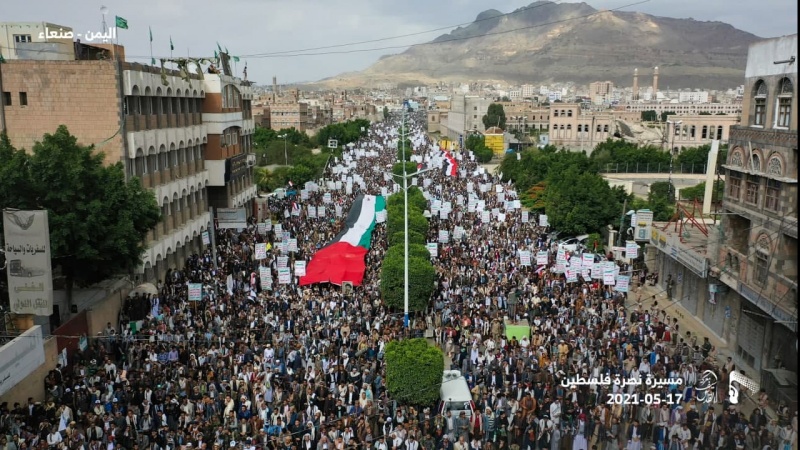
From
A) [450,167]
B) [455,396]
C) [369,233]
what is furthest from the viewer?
[450,167]

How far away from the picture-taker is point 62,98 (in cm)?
2694

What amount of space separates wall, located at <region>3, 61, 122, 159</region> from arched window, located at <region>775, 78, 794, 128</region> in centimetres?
2241

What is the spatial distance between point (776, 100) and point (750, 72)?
2.05m

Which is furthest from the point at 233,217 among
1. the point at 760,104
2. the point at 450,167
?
the point at 450,167

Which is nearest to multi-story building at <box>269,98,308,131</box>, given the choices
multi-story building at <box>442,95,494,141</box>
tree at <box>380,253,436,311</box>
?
multi-story building at <box>442,95,494,141</box>

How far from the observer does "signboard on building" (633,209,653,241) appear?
3416cm

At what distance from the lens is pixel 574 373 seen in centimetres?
1814

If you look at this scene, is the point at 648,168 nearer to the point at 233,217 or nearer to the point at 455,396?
the point at 233,217

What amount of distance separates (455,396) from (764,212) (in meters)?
11.2

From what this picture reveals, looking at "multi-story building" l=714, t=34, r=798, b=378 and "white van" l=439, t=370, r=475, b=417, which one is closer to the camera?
"white van" l=439, t=370, r=475, b=417

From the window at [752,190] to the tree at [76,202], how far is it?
747 inches

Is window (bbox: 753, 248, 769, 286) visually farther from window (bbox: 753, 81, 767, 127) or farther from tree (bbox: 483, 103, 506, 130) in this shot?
tree (bbox: 483, 103, 506, 130)

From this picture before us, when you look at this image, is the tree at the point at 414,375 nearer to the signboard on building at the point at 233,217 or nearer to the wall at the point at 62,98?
the wall at the point at 62,98

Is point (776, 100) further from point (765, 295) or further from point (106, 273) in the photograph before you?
point (106, 273)
